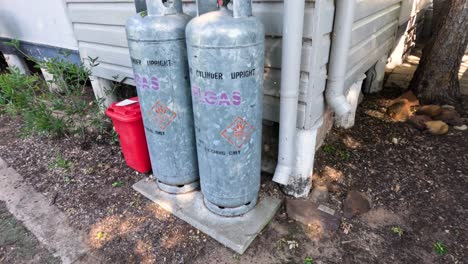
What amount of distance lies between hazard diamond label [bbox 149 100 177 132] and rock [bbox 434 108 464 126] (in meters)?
3.19

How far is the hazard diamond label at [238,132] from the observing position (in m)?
1.90

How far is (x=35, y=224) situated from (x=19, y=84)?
1.60 meters

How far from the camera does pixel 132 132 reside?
2.68 m

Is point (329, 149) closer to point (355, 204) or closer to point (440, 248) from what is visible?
A: point (355, 204)

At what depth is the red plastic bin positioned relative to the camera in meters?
2.62

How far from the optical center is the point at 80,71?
324 cm

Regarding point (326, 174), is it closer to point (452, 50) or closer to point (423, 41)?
point (452, 50)

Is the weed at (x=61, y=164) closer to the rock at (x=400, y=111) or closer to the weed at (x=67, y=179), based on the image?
the weed at (x=67, y=179)

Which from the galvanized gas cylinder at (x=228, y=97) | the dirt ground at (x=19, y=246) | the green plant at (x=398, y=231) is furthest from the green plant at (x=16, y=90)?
the green plant at (x=398, y=231)

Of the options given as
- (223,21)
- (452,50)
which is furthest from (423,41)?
(223,21)

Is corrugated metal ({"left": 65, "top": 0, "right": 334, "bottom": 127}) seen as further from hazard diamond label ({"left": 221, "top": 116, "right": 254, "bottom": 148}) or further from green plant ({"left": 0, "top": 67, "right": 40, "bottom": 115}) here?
green plant ({"left": 0, "top": 67, "right": 40, "bottom": 115})

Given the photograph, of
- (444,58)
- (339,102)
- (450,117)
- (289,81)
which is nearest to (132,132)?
(289,81)

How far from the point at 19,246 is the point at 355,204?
8.57 ft

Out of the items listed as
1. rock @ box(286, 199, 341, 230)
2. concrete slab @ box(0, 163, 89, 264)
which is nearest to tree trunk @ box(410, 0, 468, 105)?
rock @ box(286, 199, 341, 230)
